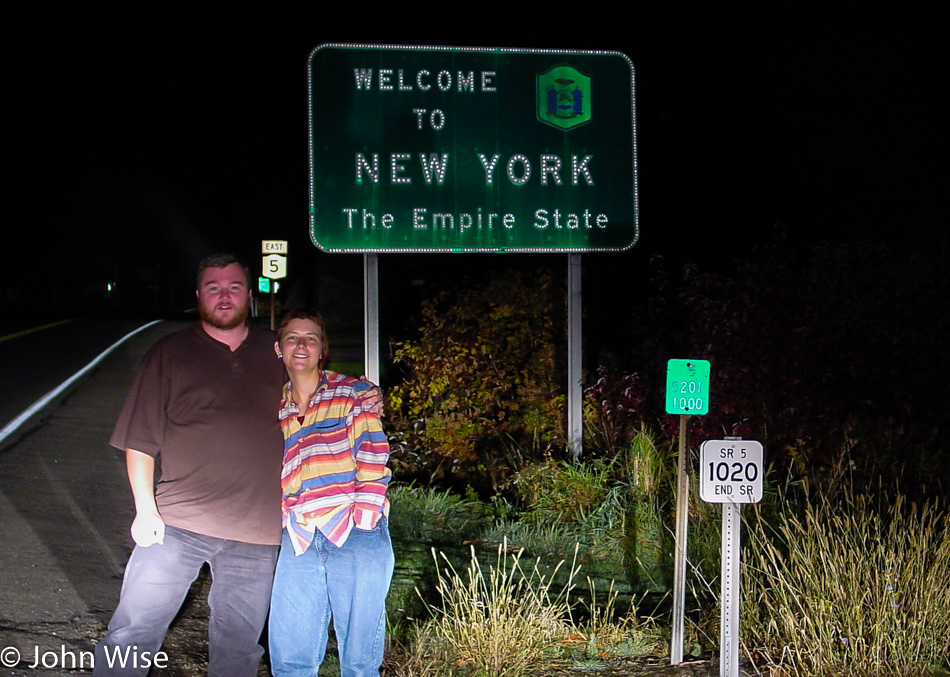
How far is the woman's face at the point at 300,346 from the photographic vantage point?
438cm

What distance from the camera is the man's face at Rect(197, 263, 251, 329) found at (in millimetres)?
4355

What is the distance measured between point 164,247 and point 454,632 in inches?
4083

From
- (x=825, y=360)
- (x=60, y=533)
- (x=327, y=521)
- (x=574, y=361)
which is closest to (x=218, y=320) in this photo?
(x=327, y=521)

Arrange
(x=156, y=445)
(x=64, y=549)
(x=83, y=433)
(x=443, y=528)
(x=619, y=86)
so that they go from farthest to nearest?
1. (x=83, y=433)
2. (x=619, y=86)
3. (x=443, y=528)
4. (x=64, y=549)
5. (x=156, y=445)

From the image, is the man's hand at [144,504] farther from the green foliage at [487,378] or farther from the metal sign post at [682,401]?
the green foliage at [487,378]

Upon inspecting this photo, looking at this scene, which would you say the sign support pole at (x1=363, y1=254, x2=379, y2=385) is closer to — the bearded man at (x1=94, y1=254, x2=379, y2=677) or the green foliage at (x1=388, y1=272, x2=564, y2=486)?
the green foliage at (x1=388, y1=272, x2=564, y2=486)

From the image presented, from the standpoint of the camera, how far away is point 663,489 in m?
8.34

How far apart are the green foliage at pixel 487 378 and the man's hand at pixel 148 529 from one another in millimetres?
6118

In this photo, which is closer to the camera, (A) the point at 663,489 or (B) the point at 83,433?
(A) the point at 663,489

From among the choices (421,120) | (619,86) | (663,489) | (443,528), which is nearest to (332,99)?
(421,120)

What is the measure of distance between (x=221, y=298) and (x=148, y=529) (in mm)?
941

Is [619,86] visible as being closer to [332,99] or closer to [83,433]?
[332,99]

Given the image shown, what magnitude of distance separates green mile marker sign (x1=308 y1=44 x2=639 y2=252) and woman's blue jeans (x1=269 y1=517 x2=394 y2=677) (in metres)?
4.62

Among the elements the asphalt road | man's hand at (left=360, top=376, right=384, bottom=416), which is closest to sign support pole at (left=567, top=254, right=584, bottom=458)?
the asphalt road
